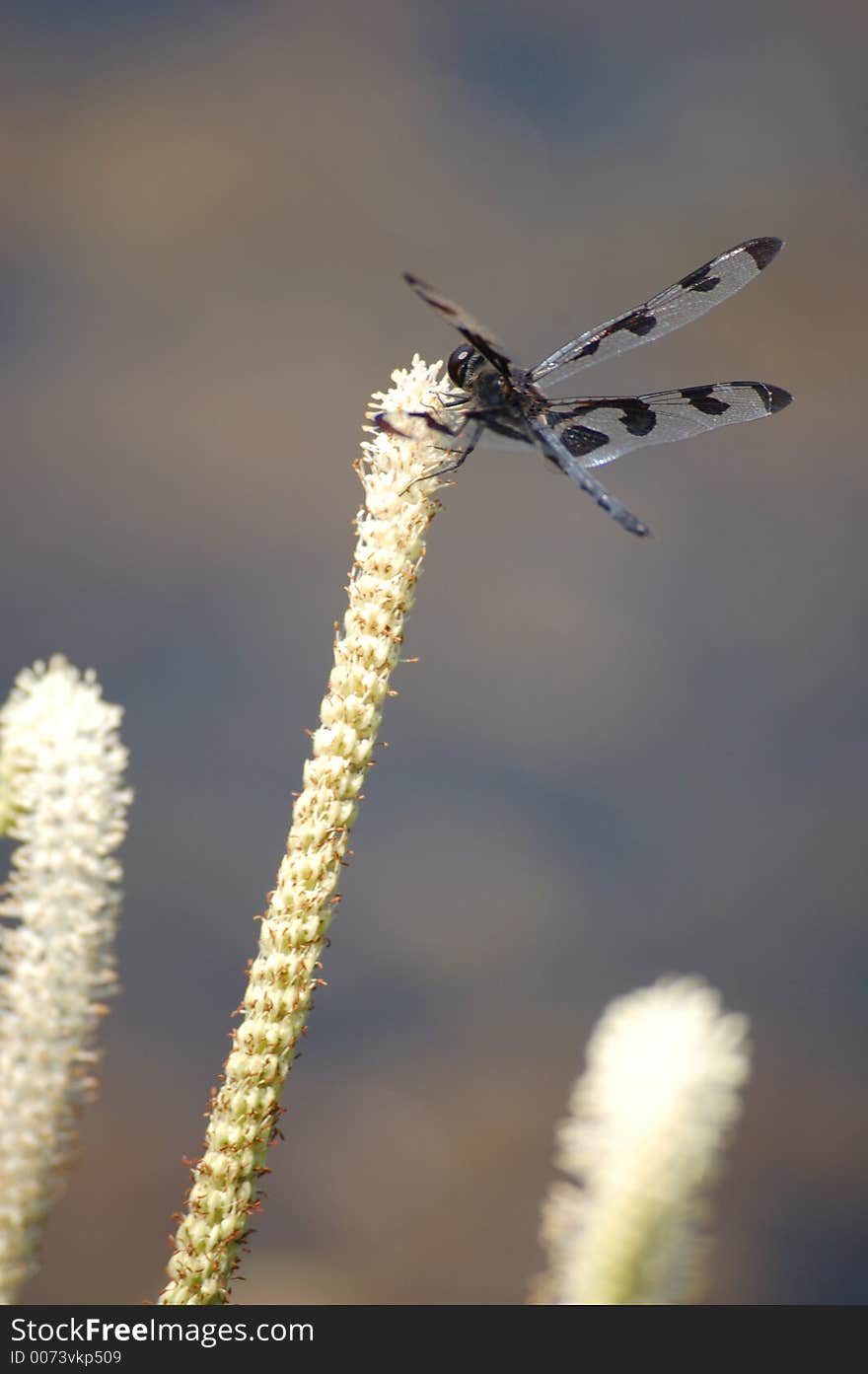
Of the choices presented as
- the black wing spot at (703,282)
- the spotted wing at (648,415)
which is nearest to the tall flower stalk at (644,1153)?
the spotted wing at (648,415)

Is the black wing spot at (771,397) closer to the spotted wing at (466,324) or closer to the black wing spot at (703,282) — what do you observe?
the black wing spot at (703,282)

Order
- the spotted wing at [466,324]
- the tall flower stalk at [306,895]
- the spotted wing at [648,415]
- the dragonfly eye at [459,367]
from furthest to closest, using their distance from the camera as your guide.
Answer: the spotted wing at [648,415] → the dragonfly eye at [459,367] → the spotted wing at [466,324] → the tall flower stalk at [306,895]

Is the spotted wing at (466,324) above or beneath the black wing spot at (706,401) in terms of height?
beneath

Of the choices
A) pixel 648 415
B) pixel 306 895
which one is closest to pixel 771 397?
pixel 648 415

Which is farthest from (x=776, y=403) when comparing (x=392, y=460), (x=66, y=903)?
(x=66, y=903)

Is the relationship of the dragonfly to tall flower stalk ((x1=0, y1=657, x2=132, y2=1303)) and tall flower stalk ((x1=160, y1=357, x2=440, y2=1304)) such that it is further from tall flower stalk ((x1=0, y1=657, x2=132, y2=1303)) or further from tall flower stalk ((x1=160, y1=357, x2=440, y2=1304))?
tall flower stalk ((x1=0, y1=657, x2=132, y2=1303))

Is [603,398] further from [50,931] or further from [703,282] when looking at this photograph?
[50,931]
